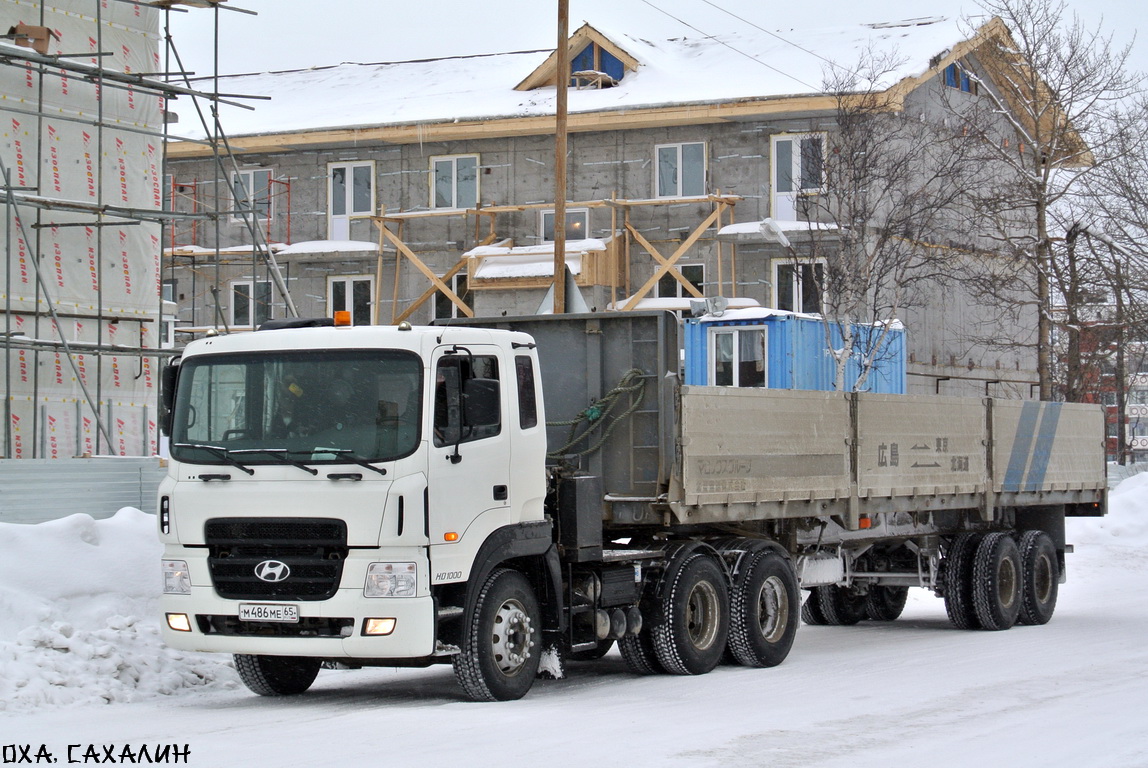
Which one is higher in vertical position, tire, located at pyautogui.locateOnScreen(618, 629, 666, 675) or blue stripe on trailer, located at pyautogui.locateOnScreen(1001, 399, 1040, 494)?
blue stripe on trailer, located at pyautogui.locateOnScreen(1001, 399, 1040, 494)

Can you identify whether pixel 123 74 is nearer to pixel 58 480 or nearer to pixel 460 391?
pixel 58 480

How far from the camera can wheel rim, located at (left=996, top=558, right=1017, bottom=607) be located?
17016 mm

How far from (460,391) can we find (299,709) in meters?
2.42

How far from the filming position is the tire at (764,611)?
13.0 metres

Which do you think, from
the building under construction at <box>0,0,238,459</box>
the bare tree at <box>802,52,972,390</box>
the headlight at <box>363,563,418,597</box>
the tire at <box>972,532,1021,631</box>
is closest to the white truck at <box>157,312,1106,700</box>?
the headlight at <box>363,563,418,597</box>

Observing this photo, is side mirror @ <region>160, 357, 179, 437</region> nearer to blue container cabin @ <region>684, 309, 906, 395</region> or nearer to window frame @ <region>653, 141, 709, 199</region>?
blue container cabin @ <region>684, 309, 906, 395</region>

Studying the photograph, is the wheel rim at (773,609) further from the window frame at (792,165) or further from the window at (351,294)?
the window at (351,294)

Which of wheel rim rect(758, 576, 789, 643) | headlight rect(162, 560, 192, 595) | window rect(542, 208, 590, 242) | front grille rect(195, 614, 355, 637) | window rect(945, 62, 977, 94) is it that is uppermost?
window rect(945, 62, 977, 94)

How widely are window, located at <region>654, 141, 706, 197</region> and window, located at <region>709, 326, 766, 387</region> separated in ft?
21.2

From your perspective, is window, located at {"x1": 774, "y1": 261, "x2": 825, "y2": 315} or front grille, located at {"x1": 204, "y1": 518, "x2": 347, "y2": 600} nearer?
front grille, located at {"x1": 204, "y1": 518, "x2": 347, "y2": 600}

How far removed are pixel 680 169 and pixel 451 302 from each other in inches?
267

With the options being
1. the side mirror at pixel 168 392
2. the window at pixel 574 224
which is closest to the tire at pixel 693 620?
the side mirror at pixel 168 392

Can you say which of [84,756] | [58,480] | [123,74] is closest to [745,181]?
[123,74]

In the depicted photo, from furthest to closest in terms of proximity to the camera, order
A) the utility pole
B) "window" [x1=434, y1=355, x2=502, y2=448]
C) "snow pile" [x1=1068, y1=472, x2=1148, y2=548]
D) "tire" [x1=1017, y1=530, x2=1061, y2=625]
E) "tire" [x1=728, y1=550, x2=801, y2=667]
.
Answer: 1. "snow pile" [x1=1068, y1=472, x2=1148, y2=548]
2. the utility pole
3. "tire" [x1=1017, y1=530, x2=1061, y2=625]
4. "tire" [x1=728, y1=550, x2=801, y2=667]
5. "window" [x1=434, y1=355, x2=502, y2=448]
